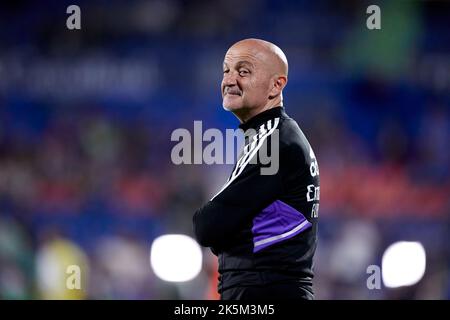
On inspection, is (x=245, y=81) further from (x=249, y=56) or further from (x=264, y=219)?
(x=264, y=219)

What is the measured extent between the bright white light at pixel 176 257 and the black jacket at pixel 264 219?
3749 mm

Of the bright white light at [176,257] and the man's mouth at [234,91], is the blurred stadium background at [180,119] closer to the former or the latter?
the bright white light at [176,257]

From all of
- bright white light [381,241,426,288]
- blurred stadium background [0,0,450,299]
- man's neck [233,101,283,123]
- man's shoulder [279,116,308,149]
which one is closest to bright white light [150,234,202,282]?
blurred stadium background [0,0,450,299]

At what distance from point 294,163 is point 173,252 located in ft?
14.4

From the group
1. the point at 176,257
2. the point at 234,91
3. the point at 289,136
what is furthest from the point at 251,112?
the point at 176,257

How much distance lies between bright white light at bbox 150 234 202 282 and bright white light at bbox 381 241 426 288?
1.60m

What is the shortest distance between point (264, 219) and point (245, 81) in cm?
58

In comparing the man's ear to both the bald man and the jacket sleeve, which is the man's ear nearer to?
the bald man

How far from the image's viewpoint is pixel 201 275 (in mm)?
7027

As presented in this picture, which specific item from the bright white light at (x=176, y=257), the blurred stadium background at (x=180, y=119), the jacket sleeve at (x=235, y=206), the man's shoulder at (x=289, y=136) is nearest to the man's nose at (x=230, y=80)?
the man's shoulder at (x=289, y=136)

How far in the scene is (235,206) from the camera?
3.15 metres

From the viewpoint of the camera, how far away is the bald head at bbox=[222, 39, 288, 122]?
11.1 ft

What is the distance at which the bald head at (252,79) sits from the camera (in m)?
3.38
